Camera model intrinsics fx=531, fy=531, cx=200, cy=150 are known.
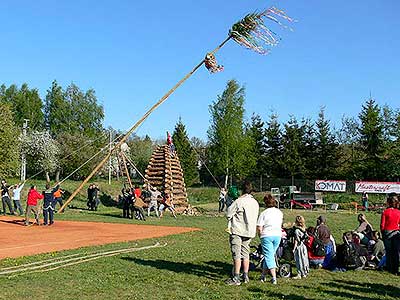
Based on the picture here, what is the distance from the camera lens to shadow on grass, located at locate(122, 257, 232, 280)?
11.2m

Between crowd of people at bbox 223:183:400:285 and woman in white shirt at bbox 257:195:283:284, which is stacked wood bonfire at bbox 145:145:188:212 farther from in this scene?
woman in white shirt at bbox 257:195:283:284

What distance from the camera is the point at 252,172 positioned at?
194 feet

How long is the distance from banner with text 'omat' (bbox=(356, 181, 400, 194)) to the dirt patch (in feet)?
89.3

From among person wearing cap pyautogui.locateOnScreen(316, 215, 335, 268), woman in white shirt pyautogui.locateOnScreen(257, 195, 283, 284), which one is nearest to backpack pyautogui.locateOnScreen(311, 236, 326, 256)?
person wearing cap pyautogui.locateOnScreen(316, 215, 335, 268)

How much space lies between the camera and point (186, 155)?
62344mm

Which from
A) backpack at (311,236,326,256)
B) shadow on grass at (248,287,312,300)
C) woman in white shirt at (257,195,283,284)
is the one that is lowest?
shadow on grass at (248,287,312,300)

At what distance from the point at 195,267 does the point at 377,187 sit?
35723 mm

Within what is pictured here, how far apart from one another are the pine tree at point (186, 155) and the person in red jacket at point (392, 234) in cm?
4971

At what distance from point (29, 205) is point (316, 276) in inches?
570

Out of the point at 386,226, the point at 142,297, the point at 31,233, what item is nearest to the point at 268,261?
the point at 142,297

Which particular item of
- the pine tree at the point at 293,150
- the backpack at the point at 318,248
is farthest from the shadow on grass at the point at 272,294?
the pine tree at the point at 293,150

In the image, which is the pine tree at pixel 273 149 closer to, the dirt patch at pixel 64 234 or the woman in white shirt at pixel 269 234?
the dirt patch at pixel 64 234

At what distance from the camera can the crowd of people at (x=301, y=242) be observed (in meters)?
10.0

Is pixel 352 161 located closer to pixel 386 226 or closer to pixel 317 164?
pixel 317 164
